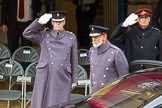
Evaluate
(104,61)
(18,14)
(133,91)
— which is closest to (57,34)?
(104,61)

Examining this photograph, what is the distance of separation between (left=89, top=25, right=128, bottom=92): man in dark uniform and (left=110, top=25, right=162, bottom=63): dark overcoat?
2.60 feet

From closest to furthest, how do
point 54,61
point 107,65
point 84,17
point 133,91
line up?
point 133,91
point 107,65
point 54,61
point 84,17

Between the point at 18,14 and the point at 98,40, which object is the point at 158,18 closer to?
the point at 18,14

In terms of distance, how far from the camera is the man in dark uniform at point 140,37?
6.30 meters

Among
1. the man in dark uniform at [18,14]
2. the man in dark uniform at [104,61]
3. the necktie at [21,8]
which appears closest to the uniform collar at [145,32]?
the man in dark uniform at [104,61]

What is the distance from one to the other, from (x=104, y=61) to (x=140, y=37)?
→ 3.30ft

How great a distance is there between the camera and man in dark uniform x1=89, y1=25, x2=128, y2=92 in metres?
5.52

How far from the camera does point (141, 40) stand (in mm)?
6363

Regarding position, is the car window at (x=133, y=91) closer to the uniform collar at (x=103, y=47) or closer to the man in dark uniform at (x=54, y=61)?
the uniform collar at (x=103, y=47)

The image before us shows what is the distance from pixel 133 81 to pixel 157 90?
1.49 ft

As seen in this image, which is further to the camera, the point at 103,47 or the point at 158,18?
the point at 158,18

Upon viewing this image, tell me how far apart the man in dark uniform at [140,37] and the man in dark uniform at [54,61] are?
0.69 metres

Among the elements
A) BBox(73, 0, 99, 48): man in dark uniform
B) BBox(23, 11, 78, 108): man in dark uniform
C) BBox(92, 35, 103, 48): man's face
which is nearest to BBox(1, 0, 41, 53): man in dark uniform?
BBox(73, 0, 99, 48): man in dark uniform

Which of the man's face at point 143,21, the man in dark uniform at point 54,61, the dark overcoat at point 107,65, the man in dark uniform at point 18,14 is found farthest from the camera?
the man in dark uniform at point 18,14
